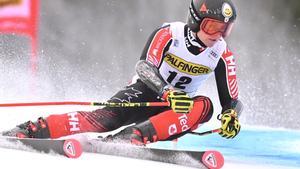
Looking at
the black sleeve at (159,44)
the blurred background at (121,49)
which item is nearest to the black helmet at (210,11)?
the black sleeve at (159,44)

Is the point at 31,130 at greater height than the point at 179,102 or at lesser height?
lesser

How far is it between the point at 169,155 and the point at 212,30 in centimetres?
91

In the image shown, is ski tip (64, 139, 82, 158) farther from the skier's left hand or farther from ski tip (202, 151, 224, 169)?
the skier's left hand

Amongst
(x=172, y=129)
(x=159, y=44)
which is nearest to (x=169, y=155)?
(x=172, y=129)

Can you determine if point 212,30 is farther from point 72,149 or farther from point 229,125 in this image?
point 72,149

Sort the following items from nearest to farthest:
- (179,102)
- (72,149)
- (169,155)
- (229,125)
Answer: (72,149), (169,155), (179,102), (229,125)

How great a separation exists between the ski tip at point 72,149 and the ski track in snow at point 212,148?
40mm

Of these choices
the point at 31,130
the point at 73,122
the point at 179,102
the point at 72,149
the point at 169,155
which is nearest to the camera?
the point at 72,149

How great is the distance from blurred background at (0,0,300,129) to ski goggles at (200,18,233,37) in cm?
418

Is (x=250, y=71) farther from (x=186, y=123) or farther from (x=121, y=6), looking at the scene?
(x=186, y=123)

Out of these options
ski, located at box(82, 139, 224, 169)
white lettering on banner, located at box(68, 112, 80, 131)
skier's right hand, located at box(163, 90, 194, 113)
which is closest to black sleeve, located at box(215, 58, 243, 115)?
skier's right hand, located at box(163, 90, 194, 113)

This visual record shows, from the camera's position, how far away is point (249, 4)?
384 inches

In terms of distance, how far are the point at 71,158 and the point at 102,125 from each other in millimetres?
876

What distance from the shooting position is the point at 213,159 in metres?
3.71
